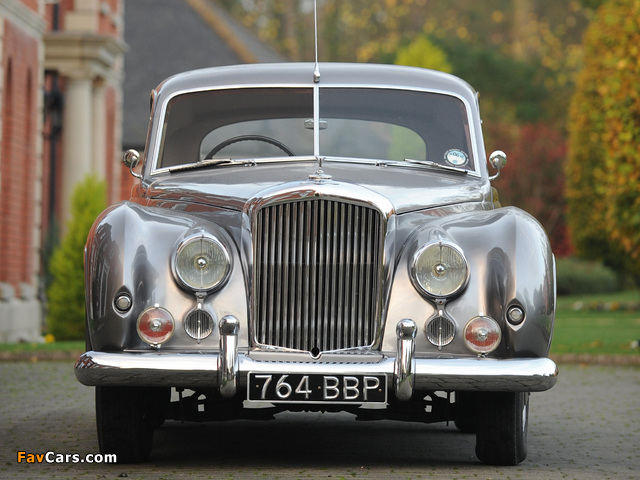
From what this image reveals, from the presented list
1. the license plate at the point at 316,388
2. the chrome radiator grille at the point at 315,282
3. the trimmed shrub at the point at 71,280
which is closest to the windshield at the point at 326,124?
the chrome radiator grille at the point at 315,282

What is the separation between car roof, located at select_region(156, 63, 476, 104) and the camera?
8.11m

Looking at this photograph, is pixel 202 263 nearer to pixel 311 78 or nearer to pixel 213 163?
pixel 213 163

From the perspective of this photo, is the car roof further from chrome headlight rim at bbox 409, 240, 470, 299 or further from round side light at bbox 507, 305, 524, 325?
round side light at bbox 507, 305, 524, 325

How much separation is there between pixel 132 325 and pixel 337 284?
100 cm

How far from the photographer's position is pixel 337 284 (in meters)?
6.50

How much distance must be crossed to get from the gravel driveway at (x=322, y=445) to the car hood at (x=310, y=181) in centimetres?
134

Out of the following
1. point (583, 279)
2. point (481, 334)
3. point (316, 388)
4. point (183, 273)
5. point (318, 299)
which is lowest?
point (583, 279)

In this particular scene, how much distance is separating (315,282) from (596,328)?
16.2 metres

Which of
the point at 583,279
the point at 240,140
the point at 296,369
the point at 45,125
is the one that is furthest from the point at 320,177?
the point at 583,279

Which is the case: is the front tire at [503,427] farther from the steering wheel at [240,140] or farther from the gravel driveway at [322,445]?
the steering wheel at [240,140]

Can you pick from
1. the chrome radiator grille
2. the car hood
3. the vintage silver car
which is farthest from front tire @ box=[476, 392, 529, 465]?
the car hood

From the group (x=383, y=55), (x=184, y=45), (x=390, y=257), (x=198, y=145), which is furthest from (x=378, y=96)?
(x=383, y=55)

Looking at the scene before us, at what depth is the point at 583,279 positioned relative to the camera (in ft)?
130

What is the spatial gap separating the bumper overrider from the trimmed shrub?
1234 centimetres
